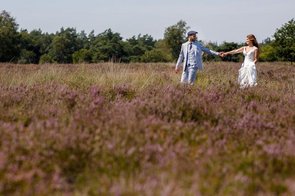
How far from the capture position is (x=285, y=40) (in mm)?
39500

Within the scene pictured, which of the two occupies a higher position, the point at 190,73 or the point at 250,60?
the point at 250,60

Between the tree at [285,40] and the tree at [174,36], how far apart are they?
133 feet

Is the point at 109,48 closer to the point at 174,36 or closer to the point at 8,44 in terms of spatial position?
the point at 174,36

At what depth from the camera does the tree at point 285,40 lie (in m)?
38.8

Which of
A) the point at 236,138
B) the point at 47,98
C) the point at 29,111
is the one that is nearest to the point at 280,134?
the point at 236,138

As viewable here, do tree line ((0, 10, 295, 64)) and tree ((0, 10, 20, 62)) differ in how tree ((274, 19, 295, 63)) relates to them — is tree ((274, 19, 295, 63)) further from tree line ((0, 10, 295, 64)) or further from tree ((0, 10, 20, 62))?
tree ((0, 10, 20, 62))

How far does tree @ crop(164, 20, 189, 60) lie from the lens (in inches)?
3182

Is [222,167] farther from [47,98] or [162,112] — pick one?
[47,98]

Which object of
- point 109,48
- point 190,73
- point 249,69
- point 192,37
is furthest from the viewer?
point 109,48

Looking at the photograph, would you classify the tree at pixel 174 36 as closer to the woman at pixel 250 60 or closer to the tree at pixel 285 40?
the tree at pixel 285 40

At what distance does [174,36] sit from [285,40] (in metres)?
43.0

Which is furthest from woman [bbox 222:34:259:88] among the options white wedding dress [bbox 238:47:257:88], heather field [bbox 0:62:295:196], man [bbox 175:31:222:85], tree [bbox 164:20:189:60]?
tree [bbox 164:20:189:60]

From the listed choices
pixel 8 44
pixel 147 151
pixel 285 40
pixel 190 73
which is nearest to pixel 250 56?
pixel 190 73

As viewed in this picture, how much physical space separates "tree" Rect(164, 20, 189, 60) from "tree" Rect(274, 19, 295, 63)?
133 feet
